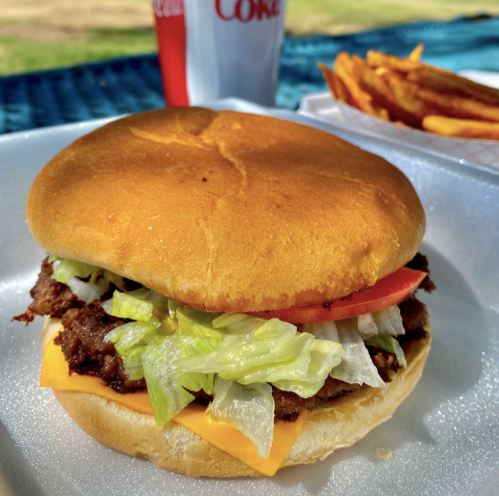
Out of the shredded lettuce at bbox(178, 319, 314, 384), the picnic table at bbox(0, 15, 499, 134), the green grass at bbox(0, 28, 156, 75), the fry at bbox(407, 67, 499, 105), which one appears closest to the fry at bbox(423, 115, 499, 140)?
the fry at bbox(407, 67, 499, 105)

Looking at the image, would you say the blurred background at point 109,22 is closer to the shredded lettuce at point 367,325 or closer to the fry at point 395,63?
the fry at point 395,63

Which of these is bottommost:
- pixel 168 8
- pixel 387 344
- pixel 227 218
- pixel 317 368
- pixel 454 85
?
pixel 387 344

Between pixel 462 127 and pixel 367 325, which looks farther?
pixel 462 127

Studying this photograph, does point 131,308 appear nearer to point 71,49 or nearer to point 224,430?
point 224,430

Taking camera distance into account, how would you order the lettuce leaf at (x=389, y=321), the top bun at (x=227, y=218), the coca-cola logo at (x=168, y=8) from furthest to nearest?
the coca-cola logo at (x=168, y=8), the lettuce leaf at (x=389, y=321), the top bun at (x=227, y=218)

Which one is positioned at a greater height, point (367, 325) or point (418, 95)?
point (418, 95)

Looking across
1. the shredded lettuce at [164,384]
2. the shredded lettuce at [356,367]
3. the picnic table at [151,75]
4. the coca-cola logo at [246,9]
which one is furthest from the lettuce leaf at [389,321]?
the picnic table at [151,75]

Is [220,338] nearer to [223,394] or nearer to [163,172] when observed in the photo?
[223,394]

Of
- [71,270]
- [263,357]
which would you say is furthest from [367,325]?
[71,270]
